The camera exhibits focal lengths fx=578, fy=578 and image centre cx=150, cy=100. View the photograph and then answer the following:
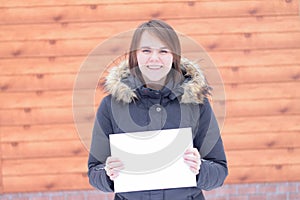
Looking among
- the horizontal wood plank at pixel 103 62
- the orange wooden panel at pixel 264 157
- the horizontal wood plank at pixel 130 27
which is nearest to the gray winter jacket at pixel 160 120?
the horizontal wood plank at pixel 103 62

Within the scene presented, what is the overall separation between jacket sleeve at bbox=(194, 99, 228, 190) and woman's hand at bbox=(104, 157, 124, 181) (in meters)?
0.30

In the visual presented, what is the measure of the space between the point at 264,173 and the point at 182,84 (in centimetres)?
287

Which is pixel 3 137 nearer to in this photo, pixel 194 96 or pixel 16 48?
pixel 16 48

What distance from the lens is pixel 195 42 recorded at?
4.66 meters

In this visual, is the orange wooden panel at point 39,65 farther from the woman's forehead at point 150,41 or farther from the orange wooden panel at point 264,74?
the woman's forehead at point 150,41

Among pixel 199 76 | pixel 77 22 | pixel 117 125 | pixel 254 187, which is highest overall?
pixel 77 22

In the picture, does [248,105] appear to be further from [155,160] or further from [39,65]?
[155,160]

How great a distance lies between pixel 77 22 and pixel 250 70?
1465 millimetres

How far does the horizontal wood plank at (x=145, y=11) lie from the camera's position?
182 inches

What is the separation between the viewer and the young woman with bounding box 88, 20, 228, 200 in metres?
2.12

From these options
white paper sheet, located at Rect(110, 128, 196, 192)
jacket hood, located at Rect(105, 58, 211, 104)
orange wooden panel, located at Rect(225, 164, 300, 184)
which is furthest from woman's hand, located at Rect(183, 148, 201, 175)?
orange wooden panel, located at Rect(225, 164, 300, 184)

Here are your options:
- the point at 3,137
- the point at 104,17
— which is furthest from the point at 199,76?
the point at 3,137

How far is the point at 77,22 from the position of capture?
4.65 meters

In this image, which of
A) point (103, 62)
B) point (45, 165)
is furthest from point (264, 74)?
point (45, 165)
